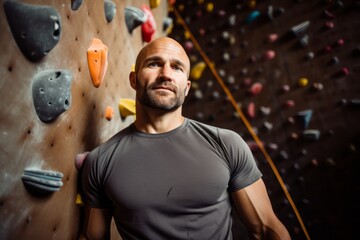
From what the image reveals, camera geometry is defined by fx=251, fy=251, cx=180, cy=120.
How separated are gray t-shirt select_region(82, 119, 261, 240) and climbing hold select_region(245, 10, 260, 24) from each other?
4.19ft

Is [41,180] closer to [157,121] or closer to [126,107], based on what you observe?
[157,121]

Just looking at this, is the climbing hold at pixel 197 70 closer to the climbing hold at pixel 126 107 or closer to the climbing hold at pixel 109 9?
the climbing hold at pixel 126 107

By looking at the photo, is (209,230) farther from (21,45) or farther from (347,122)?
(347,122)

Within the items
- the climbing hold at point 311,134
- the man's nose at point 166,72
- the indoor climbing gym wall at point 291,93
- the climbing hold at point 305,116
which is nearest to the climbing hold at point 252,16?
the indoor climbing gym wall at point 291,93

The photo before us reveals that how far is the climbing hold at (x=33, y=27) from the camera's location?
19.5 inches

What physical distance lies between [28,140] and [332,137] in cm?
167

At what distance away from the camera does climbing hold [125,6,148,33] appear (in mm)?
1161

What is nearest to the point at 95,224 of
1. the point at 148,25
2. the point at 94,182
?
the point at 94,182

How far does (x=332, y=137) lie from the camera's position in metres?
1.60

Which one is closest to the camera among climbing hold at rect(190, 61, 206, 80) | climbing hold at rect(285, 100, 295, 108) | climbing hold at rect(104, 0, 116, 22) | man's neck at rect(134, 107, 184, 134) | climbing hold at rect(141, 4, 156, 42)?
man's neck at rect(134, 107, 184, 134)

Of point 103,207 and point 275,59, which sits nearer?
point 103,207

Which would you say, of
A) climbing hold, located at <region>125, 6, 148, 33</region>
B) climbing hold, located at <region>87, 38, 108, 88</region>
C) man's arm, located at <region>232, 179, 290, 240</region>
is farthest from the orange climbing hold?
man's arm, located at <region>232, 179, 290, 240</region>

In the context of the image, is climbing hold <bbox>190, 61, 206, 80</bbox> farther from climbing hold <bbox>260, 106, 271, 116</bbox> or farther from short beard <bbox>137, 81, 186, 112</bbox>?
short beard <bbox>137, 81, 186, 112</bbox>

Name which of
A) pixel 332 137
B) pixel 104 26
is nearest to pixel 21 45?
pixel 104 26
